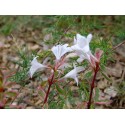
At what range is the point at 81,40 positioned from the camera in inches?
46.6

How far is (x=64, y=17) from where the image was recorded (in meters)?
1.74

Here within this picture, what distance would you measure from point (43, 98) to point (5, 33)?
4.13ft

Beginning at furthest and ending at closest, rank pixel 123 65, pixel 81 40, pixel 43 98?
pixel 123 65 → pixel 43 98 → pixel 81 40

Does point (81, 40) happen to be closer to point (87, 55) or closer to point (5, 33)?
point (87, 55)

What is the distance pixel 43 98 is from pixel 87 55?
220 millimetres


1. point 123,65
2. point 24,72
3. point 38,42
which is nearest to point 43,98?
point 24,72

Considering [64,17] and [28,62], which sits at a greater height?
[64,17]

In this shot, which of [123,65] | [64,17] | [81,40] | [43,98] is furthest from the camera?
[123,65]
